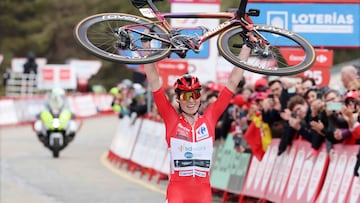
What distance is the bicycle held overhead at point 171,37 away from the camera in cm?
933

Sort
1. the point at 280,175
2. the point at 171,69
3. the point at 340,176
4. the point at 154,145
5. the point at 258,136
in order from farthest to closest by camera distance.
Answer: the point at 154,145
the point at 171,69
the point at 258,136
the point at 280,175
the point at 340,176

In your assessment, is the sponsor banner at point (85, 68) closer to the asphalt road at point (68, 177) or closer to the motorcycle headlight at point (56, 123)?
the asphalt road at point (68, 177)

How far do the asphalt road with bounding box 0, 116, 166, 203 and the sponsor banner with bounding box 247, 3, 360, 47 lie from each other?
3.62 meters

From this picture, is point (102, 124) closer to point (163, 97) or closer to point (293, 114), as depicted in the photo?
point (293, 114)

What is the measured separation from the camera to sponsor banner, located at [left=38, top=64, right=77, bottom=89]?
157 feet

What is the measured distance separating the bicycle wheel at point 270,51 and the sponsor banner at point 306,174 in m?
3.33

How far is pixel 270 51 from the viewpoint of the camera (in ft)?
31.8

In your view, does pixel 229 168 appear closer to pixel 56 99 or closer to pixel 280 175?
pixel 280 175

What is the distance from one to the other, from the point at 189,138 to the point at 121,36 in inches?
43.3

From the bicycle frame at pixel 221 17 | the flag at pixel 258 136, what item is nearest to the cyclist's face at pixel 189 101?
the bicycle frame at pixel 221 17

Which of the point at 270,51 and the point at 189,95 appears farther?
the point at 270,51

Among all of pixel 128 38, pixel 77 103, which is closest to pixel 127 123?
pixel 128 38

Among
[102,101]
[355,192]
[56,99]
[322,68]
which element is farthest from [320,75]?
[102,101]

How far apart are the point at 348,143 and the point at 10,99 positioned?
29.8 meters
